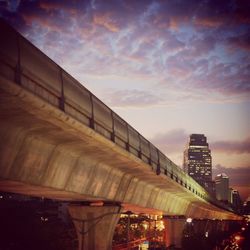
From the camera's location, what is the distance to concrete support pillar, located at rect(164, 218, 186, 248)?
43969mm

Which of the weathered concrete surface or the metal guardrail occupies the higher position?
the metal guardrail

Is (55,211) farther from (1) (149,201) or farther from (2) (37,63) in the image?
(2) (37,63)

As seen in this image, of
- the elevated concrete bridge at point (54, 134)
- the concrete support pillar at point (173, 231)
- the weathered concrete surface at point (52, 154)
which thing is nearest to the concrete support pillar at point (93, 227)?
the elevated concrete bridge at point (54, 134)

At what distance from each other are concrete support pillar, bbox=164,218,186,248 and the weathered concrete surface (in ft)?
94.8

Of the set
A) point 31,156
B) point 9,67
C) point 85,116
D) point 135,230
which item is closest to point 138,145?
point 85,116

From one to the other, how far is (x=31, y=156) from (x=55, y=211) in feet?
238

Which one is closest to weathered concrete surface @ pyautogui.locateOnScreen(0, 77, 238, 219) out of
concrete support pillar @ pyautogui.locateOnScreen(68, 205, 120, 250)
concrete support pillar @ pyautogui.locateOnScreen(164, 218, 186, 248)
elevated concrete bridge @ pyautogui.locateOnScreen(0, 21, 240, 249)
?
elevated concrete bridge @ pyautogui.locateOnScreen(0, 21, 240, 249)

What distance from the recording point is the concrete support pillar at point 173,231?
4397 centimetres

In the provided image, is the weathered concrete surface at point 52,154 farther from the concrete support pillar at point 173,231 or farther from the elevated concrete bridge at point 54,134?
the concrete support pillar at point 173,231

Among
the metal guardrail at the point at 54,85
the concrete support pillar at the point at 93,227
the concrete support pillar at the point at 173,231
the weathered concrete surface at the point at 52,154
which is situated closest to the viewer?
the metal guardrail at the point at 54,85

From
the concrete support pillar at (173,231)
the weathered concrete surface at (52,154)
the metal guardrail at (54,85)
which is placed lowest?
the concrete support pillar at (173,231)

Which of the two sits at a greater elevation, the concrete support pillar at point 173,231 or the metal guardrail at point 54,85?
Result: the metal guardrail at point 54,85

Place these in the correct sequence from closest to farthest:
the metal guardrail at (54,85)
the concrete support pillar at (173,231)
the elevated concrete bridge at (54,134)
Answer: the metal guardrail at (54,85), the elevated concrete bridge at (54,134), the concrete support pillar at (173,231)

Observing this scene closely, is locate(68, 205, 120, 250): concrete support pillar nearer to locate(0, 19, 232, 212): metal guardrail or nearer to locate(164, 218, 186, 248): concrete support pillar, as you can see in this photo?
locate(0, 19, 232, 212): metal guardrail
